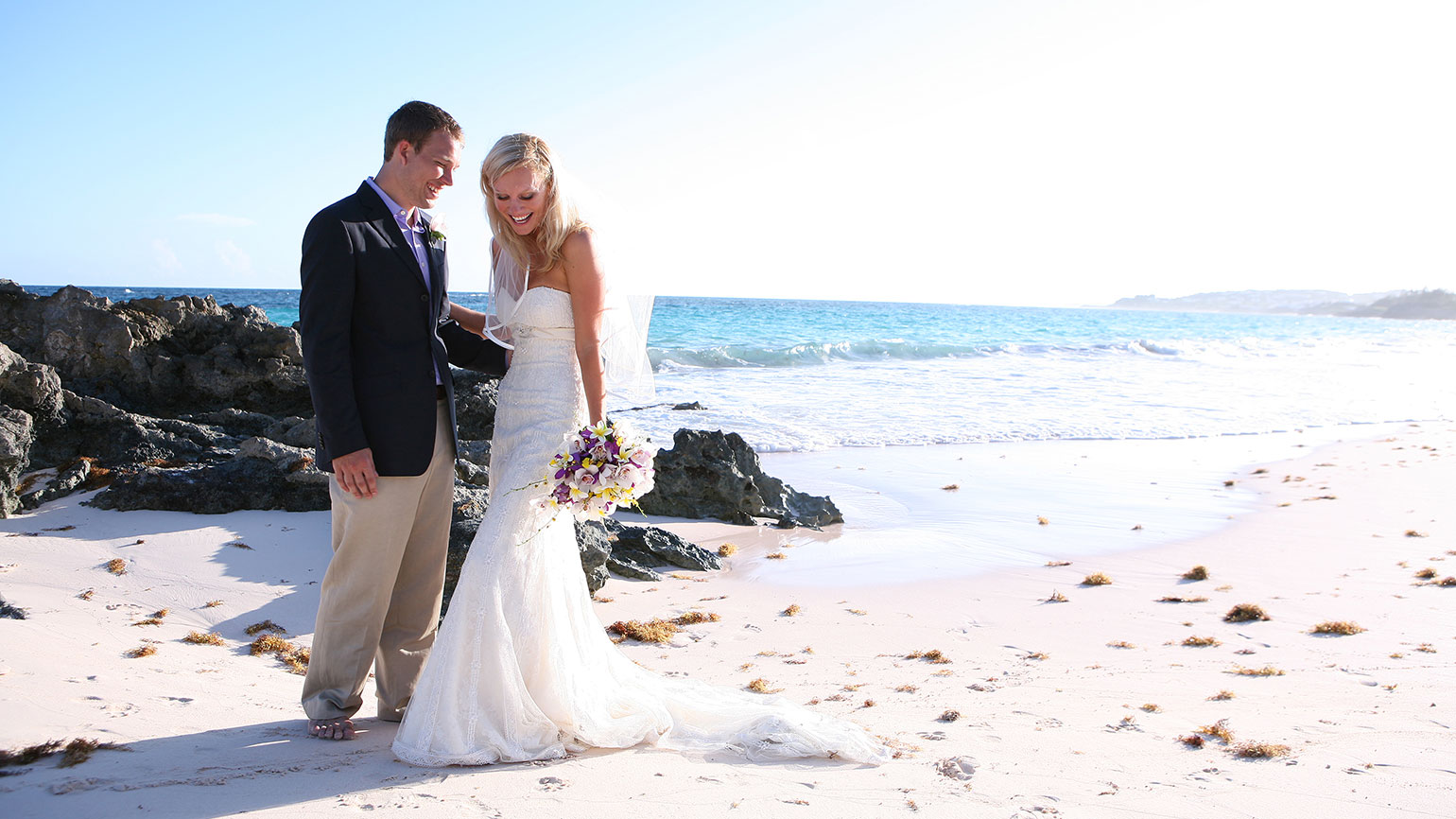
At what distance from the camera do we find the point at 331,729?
3119mm

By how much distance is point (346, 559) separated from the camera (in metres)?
3.15

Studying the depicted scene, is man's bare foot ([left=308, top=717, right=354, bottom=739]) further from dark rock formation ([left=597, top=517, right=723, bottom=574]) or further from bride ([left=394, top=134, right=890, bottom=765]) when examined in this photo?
dark rock formation ([left=597, top=517, right=723, bottom=574])

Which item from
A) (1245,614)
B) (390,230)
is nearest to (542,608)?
(390,230)

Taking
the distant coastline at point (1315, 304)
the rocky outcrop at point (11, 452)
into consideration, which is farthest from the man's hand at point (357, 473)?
the distant coastline at point (1315, 304)

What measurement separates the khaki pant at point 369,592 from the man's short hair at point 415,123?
946mm

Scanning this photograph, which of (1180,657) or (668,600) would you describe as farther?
(668,600)

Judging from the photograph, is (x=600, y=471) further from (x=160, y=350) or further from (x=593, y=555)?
(x=160, y=350)

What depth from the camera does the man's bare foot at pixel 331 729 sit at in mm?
3117

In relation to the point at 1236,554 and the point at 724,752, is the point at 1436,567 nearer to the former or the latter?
the point at 1236,554

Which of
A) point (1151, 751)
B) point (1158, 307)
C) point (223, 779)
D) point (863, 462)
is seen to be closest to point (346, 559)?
point (223, 779)

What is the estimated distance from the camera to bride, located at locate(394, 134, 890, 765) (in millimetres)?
3006

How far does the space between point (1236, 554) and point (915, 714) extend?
407 cm

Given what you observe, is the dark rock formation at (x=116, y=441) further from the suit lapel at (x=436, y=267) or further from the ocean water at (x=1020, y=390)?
the ocean water at (x=1020, y=390)

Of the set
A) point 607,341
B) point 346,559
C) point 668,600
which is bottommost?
point 668,600
